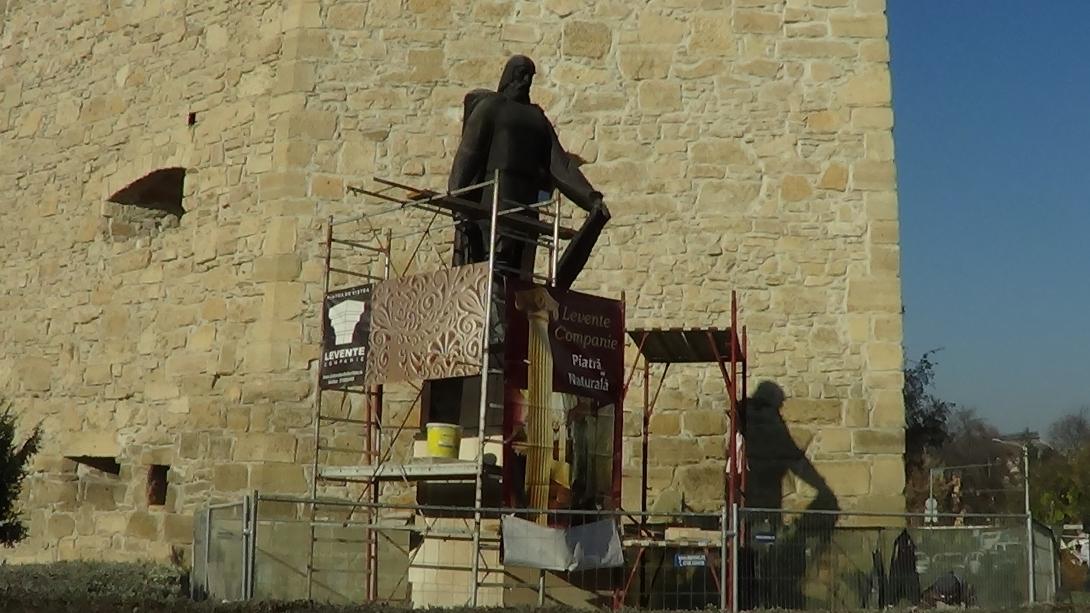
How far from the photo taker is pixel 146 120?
12453 millimetres

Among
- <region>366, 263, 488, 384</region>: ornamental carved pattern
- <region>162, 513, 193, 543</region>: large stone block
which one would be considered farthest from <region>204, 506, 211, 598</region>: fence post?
<region>162, 513, 193, 543</region>: large stone block

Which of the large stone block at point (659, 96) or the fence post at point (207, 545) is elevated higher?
the large stone block at point (659, 96)

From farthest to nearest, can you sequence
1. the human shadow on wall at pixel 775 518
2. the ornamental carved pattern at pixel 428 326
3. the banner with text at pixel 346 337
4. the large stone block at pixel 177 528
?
the large stone block at pixel 177 528 → the banner with text at pixel 346 337 → the human shadow on wall at pixel 775 518 → the ornamental carved pattern at pixel 428 326

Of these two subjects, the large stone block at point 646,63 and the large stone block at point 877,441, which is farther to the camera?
the large stone block at point 646,63

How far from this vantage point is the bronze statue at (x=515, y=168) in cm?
866

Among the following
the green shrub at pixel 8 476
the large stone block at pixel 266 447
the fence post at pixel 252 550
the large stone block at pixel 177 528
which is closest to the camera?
the fence post at pixel 252 550


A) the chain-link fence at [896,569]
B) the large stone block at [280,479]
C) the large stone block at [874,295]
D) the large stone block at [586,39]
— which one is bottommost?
the chain-link fence at [896,569]

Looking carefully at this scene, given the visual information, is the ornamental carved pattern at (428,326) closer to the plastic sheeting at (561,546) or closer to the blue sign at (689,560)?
Result: the plastic sheeting at (561,546)

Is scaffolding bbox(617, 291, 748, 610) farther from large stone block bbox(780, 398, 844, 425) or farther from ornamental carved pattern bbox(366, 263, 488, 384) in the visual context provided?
ornamental carved pattern bbox(366, 263, 488, 384)

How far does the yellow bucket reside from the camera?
8047 mm

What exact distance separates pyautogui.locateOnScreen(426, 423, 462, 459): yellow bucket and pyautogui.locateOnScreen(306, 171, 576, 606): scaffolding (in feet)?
0.35

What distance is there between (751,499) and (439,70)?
431cm

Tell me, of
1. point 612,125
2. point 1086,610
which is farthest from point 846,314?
point 1086,610

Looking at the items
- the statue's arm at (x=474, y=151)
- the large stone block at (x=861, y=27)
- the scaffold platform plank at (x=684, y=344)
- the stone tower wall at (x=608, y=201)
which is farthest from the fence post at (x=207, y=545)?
the large stone block at (x=861, y=27)
